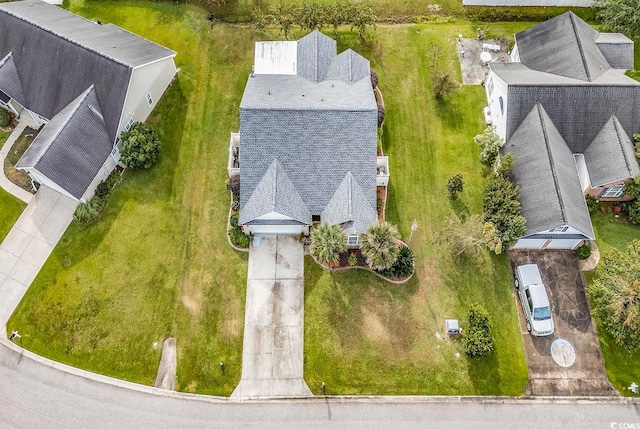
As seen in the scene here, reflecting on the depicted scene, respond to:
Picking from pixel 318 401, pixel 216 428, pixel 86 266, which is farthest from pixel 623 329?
pixel 86 266

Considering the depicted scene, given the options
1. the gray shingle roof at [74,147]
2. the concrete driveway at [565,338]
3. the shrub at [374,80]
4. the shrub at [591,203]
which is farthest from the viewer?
the shrub at [374,80]

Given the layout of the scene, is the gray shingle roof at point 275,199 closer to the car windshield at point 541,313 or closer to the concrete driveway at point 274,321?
the concrete driveway at point 274,321

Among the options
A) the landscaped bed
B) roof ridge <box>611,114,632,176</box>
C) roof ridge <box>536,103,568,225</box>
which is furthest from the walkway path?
roof ridge <box>611,114,632,176</box>

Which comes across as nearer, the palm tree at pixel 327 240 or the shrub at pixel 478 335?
the shrub at pixel 478 335

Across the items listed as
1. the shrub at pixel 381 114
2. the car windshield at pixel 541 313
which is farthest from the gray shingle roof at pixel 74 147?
the car windshield at pixel 541 313

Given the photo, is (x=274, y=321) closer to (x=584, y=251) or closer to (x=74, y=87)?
(x=584, y=251)
